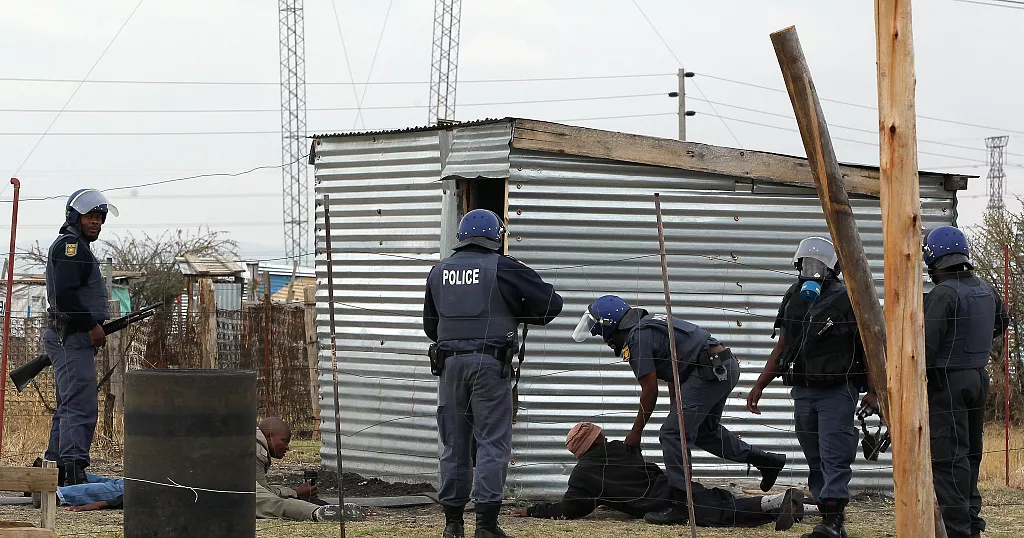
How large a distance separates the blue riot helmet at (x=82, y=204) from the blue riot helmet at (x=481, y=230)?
279 cm

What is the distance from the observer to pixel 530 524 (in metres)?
7.50

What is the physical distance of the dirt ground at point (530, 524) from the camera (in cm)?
688

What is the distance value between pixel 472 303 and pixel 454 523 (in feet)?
4.30

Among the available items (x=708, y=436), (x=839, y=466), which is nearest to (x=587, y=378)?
(x=708, y=436)

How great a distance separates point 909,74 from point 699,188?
443 centimetres

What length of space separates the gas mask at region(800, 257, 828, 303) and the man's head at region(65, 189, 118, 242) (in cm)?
488

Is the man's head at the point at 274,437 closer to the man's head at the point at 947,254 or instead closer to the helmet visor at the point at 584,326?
the helmet visor at the point at 584,326

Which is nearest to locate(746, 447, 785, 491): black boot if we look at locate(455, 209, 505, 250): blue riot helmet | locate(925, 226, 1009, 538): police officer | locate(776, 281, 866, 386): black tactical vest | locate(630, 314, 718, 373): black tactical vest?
locate(630, 314, 718, 373): black tactical vest

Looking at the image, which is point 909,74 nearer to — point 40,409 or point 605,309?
point 605,309

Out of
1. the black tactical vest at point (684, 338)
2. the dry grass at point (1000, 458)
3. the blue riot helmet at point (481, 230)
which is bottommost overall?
the dry grass at point (1000, 458)

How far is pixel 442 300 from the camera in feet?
22.9

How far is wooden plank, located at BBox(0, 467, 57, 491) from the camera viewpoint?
16.8 feet

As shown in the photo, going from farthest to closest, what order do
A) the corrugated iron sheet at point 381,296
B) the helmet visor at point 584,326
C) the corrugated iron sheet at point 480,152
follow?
the corrugated iron sheet at point 381,296, the corrugated iron sheet at point 480,152, the helmet visor at point 584,326

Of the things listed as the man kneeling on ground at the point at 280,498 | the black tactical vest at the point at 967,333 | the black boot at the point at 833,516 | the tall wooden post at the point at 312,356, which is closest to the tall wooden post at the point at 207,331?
the tall wooden post at the point at 312,356
